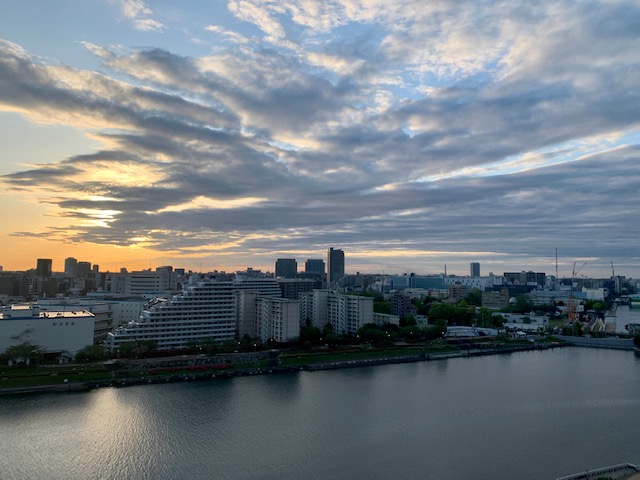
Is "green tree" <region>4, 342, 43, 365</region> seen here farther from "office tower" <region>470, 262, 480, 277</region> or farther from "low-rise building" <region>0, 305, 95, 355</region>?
"office tower" <region>470, 262, 480, 277</region>

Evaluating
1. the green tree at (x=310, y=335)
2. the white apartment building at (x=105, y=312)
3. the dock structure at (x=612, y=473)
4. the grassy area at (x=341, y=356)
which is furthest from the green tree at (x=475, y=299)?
the dock structure at (x=612, y=473)

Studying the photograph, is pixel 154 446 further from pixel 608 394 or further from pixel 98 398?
pixel 608 394

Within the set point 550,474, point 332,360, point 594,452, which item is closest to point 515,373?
point 332,360

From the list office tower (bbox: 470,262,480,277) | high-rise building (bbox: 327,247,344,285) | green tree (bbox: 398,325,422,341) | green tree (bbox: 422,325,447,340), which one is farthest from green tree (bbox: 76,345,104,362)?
office tower (bbox: 470,262,480,277)

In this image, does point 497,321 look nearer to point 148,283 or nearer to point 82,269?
point 148,283

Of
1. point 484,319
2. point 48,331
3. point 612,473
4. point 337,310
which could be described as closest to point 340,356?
point 337,310

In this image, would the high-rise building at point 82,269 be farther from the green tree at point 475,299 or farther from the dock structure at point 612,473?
the dock structure at point 612,473
